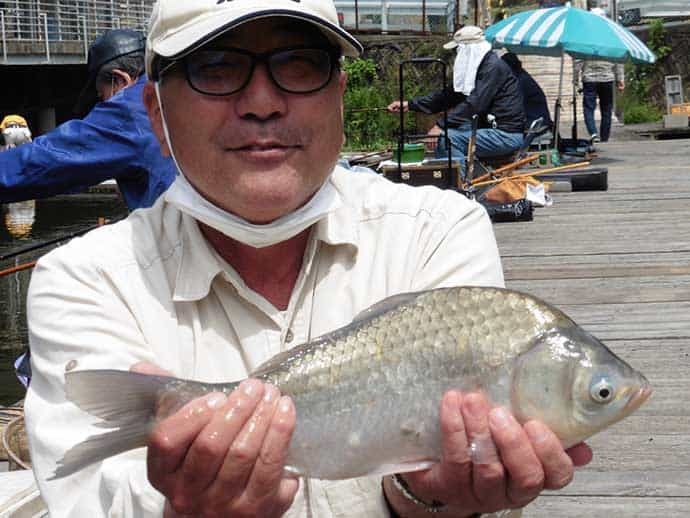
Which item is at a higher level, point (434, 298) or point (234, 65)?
point (234, 65)

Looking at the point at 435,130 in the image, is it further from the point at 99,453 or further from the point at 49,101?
the point at 49,101

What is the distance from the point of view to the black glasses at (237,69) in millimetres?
2307

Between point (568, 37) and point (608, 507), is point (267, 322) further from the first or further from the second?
point (568, 37)

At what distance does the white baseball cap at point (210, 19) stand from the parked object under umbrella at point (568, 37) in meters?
12.7

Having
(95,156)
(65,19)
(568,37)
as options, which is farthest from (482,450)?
(65,19)

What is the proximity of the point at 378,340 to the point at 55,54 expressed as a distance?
3254 centimetres

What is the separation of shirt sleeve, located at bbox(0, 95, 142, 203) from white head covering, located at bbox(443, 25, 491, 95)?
713 centimetres

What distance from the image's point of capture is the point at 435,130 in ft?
41.0

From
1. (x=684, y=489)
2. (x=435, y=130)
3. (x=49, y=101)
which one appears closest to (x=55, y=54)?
(x=49, y=101)

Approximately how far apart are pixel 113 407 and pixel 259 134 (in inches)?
25.7

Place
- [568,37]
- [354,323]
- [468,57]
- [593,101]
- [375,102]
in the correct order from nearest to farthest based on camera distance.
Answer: [354,323]
[468,57]
[568,37]
[593,101]
[375,102]

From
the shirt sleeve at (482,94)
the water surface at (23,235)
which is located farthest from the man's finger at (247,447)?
the shirt sleeve at (482,94)

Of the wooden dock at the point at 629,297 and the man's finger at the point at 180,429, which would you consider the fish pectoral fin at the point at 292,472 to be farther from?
the wooden dock at the point at 629,297

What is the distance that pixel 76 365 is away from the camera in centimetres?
226
